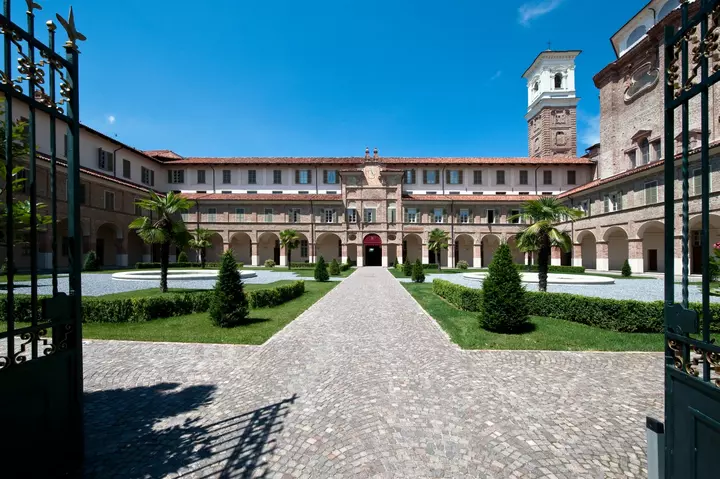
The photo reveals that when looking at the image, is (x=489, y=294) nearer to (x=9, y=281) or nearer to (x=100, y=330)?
(x=9, y=281)

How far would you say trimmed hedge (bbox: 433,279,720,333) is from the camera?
8234 mm

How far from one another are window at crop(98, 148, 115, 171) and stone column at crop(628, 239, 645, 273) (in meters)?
48.5

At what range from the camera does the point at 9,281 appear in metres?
2.55

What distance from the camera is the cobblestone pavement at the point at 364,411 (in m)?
3.30

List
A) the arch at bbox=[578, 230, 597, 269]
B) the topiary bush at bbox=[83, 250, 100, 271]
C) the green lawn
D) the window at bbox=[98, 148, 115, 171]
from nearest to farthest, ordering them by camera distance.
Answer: the green lawn
the topiary bush at bbox=[83, 250, 100, 271]
the window at bbox=[98, 148, 115, 171]
the arch at bbox=[578, 230, 597, 269]

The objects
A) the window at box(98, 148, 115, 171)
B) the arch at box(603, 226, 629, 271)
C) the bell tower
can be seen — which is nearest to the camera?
the window at box(98, 148, 115, 171)

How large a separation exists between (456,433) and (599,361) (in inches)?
163

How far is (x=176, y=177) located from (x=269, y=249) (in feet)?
48.6

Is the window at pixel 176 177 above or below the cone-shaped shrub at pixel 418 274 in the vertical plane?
above

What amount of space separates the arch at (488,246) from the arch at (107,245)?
4069 centimetres

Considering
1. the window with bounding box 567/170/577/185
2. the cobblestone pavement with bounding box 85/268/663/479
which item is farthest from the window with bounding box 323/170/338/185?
the cobblestone pavement with bounding box 85/268/663/479

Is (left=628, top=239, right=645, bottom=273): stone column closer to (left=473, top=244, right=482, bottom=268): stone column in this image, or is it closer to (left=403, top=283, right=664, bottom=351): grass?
(left=473, top=244, right=482, bottom=268): stone column

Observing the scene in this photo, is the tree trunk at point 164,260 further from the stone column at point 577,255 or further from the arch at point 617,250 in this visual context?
the stone column at point 577,255

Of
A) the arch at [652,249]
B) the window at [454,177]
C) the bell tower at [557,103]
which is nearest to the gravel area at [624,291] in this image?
the arch at [652,249]
